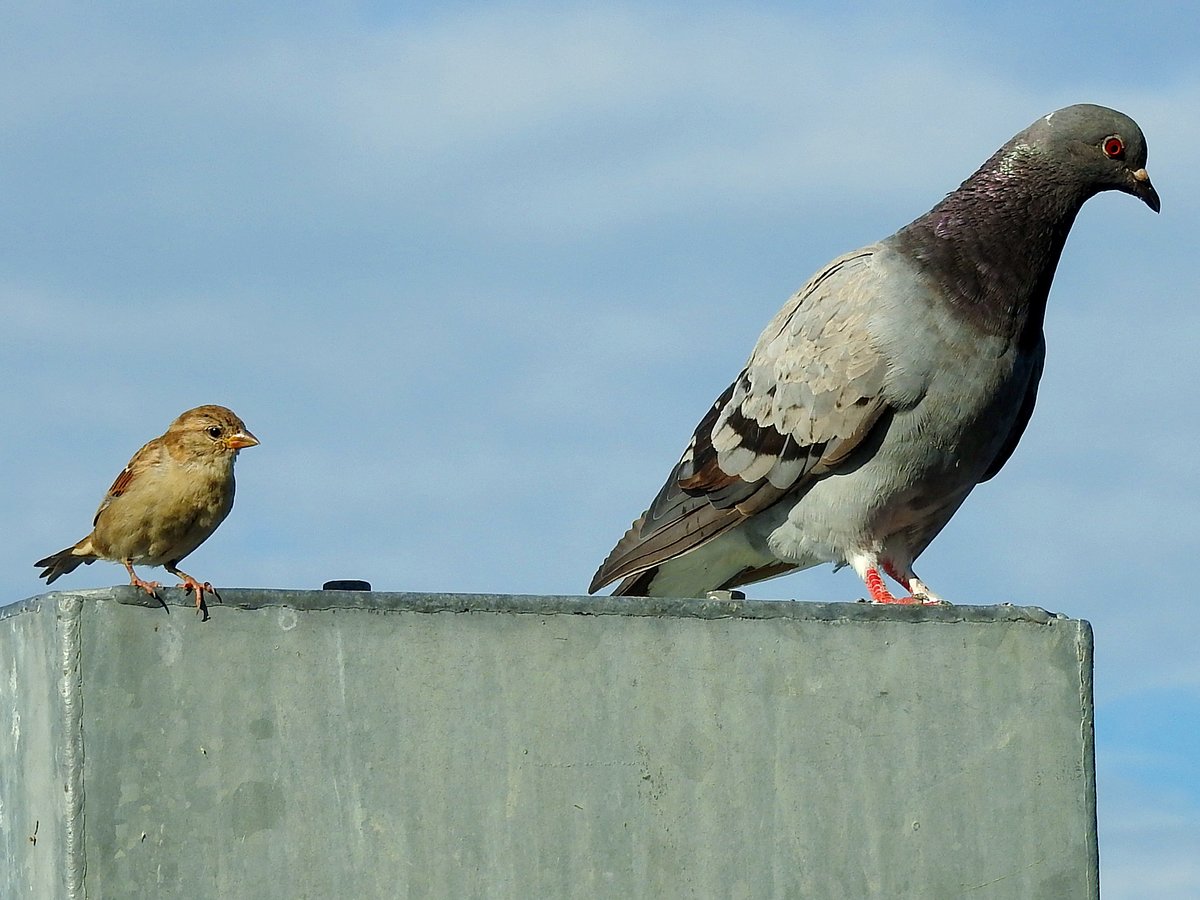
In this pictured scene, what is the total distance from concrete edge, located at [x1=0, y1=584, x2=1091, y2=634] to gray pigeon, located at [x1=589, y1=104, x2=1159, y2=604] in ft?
4.10

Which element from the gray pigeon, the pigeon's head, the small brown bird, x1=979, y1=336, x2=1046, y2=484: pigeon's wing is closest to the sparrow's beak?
the small brown bird

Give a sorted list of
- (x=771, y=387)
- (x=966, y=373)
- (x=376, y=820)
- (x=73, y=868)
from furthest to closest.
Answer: (x=771, y=387), (x=966, y=373), (x=376, y=820), (x=73, y=868)

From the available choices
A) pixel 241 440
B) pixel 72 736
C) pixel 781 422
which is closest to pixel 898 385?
pixel 781 422

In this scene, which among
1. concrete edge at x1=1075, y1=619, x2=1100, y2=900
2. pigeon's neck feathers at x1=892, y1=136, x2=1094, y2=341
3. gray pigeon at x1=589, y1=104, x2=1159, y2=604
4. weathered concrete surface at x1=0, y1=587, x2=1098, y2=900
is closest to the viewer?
weathered concrete surface at x1=0, y1=587, x2=1098, y2=900

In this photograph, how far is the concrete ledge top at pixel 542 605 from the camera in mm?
5086

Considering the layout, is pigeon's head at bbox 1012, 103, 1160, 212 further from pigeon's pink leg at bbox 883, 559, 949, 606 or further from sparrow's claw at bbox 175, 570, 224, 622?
sparrow's claw at bbox 175, 570, 224, 622

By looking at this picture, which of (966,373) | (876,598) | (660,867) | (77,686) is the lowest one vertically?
(660,867)

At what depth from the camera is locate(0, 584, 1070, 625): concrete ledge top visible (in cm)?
509

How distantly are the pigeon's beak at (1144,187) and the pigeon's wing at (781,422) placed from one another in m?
1.29

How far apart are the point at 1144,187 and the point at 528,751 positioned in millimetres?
4490

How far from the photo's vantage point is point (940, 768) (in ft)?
19.4

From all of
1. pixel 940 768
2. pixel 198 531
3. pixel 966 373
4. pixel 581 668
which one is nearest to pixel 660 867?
pixel 581 668

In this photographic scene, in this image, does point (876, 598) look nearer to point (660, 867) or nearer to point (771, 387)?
point (771, 387)

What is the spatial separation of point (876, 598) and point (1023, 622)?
1.47 m
